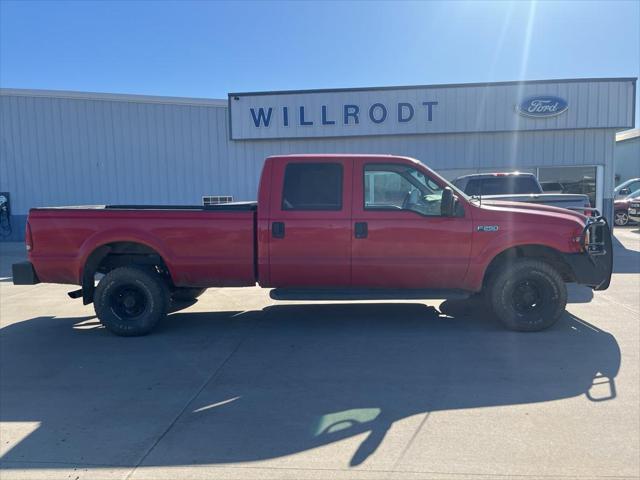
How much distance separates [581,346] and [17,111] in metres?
18.0

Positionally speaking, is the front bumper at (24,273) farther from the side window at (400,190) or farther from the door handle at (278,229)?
the side window at (400,190)

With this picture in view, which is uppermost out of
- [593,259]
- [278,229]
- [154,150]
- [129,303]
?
[154,150]

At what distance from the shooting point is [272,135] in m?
16.0

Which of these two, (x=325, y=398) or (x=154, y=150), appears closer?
(x=325, y=398)

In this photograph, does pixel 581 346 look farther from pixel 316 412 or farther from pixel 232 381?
pixel 232 381

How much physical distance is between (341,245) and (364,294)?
67 cm

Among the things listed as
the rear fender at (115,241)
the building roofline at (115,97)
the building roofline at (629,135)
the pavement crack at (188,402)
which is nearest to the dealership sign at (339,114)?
the building roofline at (115,97)

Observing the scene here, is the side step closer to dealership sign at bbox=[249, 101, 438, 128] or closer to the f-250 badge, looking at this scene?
the f-250 badge

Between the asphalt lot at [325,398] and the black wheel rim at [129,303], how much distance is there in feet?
1.10

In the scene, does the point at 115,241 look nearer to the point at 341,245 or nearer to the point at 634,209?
the point at 341,245

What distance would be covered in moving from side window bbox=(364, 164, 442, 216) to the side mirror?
0.15m

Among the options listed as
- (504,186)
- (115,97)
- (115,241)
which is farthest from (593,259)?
(115,97)

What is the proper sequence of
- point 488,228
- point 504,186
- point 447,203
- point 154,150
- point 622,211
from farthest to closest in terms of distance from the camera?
point 622,211 < point 154,150 < point 504,186 < point 488,228 < point 447,203

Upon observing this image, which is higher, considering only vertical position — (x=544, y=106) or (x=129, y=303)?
(x=544, y=106)
